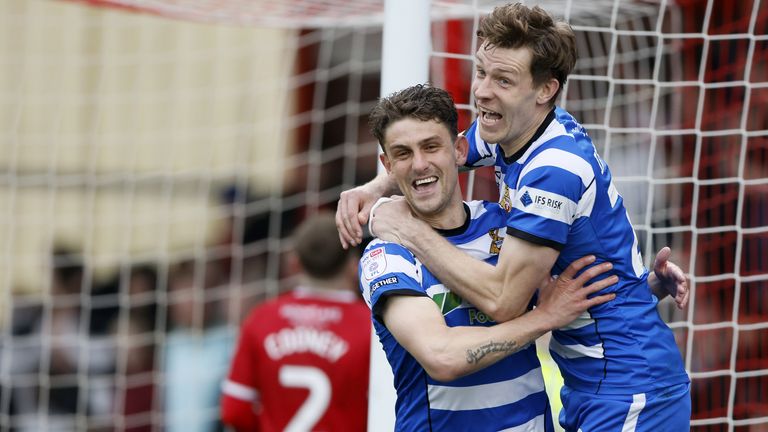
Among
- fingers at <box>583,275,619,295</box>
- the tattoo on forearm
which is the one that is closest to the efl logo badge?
the tattoo on forearm

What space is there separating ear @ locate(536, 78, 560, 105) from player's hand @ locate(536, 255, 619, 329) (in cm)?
45

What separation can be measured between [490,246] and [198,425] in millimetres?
4039

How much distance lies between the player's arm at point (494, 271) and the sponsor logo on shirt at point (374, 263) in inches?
3.6

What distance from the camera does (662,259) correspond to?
137 inches

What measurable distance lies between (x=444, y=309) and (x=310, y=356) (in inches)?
79.9

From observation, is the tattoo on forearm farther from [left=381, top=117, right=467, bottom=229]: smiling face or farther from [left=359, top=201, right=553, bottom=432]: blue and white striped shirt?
[left=381, top=117, right=467, bottom=229]: smiling face

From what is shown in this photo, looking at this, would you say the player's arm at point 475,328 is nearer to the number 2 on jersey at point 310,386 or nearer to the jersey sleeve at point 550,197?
the jersey sleeve at point 550,197

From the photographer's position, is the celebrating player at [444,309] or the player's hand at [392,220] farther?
the player's hand at [392,220]

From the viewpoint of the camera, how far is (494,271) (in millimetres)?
3084

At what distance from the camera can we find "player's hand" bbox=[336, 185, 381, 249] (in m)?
3.51

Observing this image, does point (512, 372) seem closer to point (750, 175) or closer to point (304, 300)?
point (304, 300)

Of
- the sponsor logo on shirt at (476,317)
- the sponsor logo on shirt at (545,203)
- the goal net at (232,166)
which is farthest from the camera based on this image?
the goal net at (232,166)

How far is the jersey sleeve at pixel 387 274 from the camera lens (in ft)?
10.4

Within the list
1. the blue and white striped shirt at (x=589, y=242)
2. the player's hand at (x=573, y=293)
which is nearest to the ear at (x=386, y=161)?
the blue and white striped shirt at (x=589, y=242)
